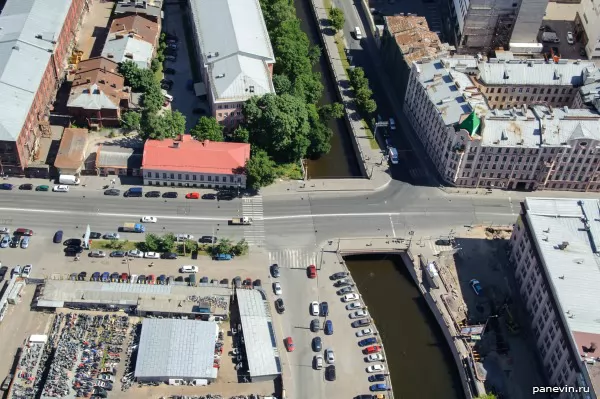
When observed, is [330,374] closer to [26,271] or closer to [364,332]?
[364,332]

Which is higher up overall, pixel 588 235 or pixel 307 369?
pixel 588 235

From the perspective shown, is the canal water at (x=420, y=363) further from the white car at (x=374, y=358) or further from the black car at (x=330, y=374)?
the black car at (x=330, y=374)

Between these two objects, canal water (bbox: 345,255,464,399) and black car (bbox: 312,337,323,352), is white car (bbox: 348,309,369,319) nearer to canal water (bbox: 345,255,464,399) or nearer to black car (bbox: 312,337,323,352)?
canal water (bbox: 345,255,464,399)

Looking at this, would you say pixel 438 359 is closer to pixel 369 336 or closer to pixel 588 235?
pixel 369 336

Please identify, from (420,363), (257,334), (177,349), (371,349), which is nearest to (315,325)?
(371,349)

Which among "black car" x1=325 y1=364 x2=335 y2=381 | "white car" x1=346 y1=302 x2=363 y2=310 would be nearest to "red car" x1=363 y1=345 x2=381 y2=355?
"black car" x1=325 y1=364 x2=335 y2=381

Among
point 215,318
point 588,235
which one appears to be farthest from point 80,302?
point 588,235
